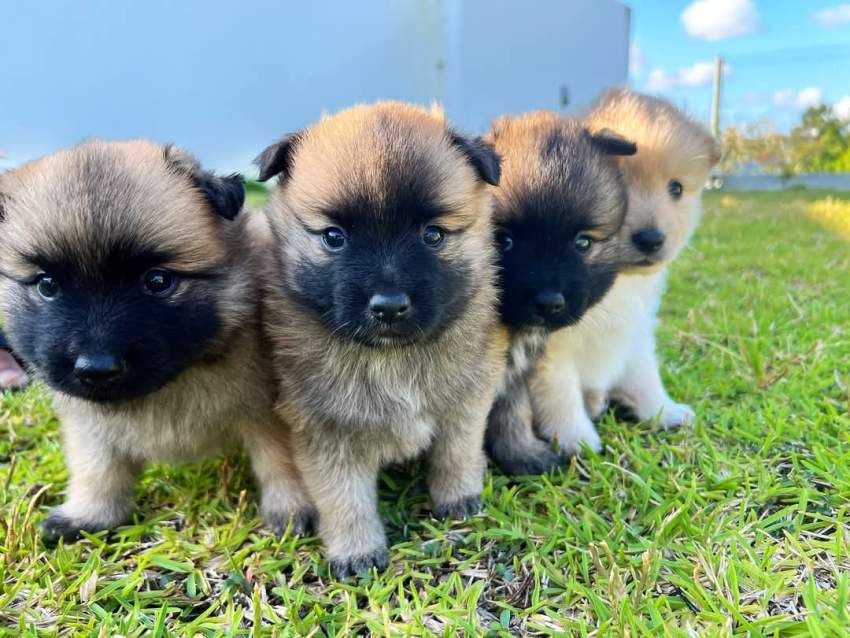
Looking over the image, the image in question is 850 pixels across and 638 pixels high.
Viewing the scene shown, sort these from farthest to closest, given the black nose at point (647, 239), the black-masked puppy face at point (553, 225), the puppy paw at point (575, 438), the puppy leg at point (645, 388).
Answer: the puppy leg at point (645, 388) → the puppy paw at point (575, 438) → the black nose at point (647, 239) → the black-masked puppy face at point (553, 225)

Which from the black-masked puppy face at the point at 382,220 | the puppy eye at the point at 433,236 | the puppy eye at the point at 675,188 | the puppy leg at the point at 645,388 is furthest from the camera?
the puppy leg at the point at 645,388

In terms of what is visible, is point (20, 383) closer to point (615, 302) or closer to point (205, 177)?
point (205, 177)

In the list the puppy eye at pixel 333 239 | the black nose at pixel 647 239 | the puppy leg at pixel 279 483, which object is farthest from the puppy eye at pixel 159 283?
the black nose at pixel 647 239

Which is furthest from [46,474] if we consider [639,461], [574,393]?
[639,461]

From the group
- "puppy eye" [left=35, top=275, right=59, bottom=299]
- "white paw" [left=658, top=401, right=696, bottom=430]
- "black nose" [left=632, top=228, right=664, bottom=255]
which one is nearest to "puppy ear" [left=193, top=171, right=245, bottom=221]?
"puppy eye" [left=35, top=275, right=59, bottom=299]

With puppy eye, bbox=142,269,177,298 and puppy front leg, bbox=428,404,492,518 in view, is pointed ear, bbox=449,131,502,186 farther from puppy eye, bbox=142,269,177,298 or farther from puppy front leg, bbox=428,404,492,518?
puppy eye, bbox=142,269,177,298

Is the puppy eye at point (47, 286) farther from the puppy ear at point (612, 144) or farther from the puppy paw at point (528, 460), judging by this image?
the puppy ear at point (612, 144)
